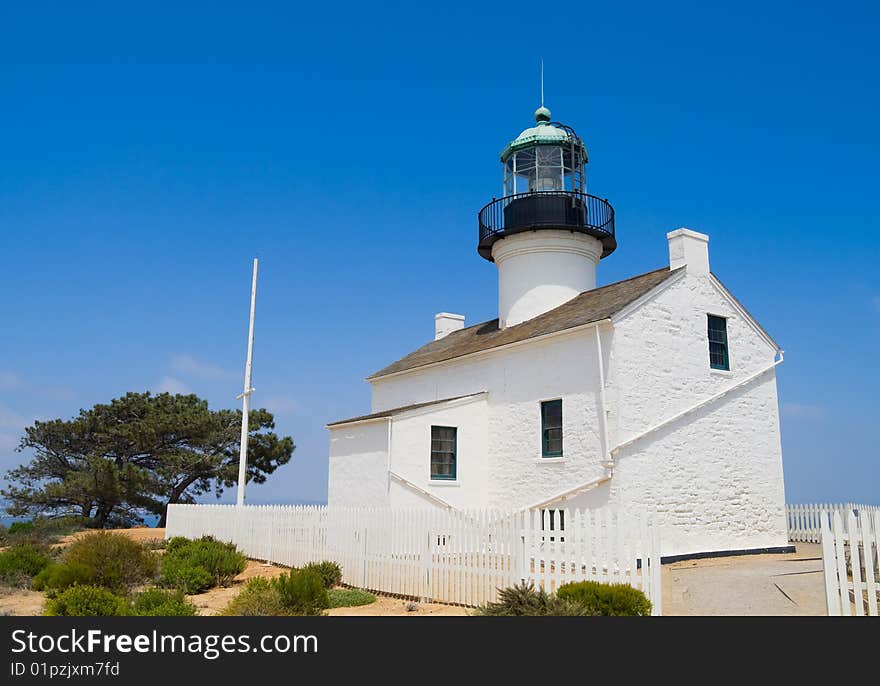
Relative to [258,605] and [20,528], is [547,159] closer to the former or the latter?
[258,605]

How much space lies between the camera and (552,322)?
59.6 ft

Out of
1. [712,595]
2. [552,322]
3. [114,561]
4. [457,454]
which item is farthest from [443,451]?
[712,595]

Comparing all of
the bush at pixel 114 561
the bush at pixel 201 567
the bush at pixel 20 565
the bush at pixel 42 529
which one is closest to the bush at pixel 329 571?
the bush at pixel 201 567

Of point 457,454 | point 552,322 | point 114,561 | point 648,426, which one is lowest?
point 114,561

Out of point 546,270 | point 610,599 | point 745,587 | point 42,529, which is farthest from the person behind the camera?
point 42,529

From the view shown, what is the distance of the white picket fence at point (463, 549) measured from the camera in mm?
9797

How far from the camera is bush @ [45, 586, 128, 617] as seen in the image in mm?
9289

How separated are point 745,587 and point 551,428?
6256 millimetres

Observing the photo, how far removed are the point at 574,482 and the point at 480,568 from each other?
5.80m

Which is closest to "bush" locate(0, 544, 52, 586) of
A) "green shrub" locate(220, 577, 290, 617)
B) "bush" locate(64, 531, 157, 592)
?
"bush" locate(64, 531, 157, 592)

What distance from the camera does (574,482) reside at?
16000mm

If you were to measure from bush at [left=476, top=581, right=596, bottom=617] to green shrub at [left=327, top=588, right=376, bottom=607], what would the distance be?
3527 millimetres
